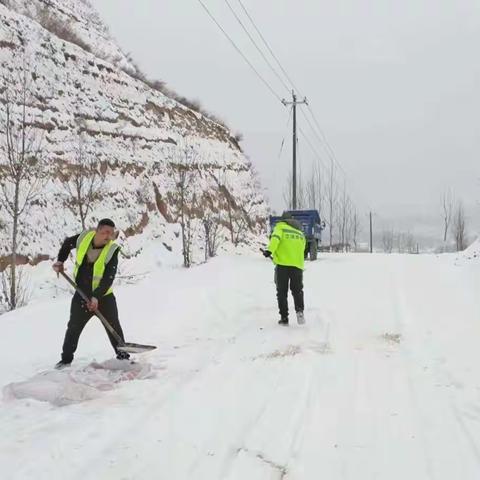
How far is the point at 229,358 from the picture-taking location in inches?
245

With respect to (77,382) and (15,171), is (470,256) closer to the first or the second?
(15,171)

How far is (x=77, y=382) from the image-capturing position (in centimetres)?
511

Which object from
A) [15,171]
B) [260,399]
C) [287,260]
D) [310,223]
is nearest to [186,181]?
[310,223]

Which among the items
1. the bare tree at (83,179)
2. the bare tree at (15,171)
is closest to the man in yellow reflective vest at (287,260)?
the bare tree at (15,171)

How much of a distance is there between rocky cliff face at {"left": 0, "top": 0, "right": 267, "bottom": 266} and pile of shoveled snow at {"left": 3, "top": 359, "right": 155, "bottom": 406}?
1144 centimetres

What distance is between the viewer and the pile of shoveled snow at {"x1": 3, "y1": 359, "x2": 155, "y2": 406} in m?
4.77

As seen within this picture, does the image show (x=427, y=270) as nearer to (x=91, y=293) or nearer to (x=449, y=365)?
(x=449, y=365)

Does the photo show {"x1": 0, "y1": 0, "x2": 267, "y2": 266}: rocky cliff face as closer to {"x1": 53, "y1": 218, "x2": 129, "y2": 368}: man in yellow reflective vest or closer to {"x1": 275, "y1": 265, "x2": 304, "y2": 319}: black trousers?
{"x1": 275, "y1": 265, "x2": 304, "y2": 319}: black trousers

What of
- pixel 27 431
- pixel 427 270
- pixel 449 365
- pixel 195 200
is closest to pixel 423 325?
pixel 449 365

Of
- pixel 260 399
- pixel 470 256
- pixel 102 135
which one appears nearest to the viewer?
pixel 260 399

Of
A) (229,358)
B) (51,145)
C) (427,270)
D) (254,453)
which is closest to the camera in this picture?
(254,453)

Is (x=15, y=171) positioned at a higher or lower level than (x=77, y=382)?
higher

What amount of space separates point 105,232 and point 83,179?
15600 mm

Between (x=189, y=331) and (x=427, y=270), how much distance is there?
9198 mm
